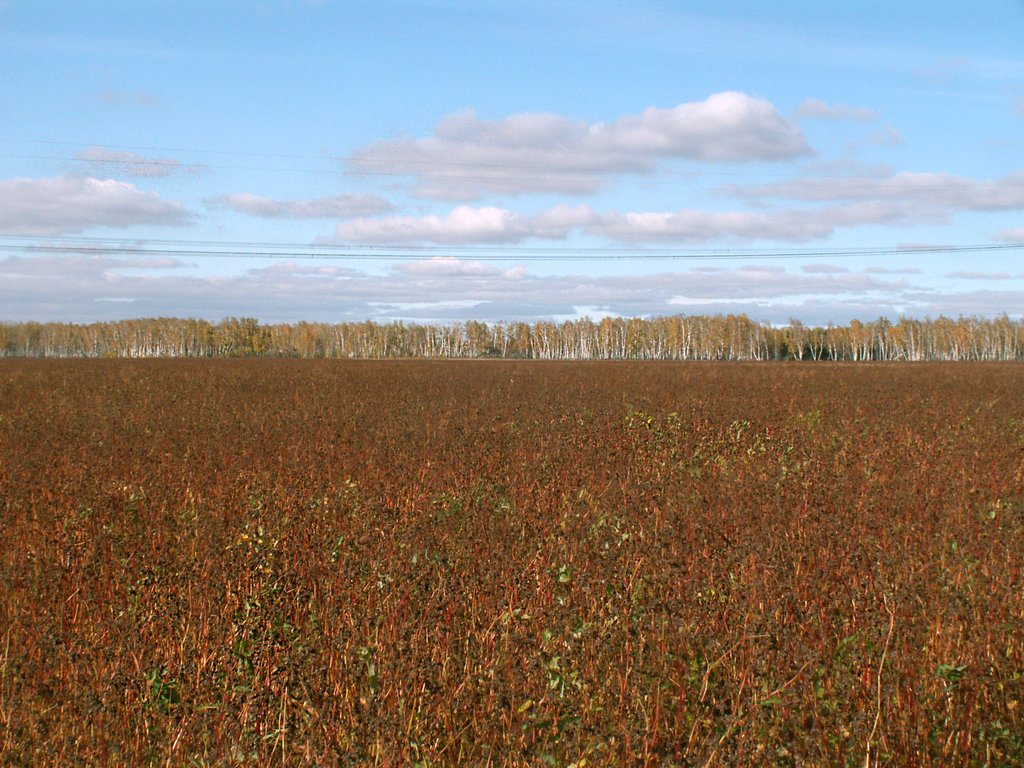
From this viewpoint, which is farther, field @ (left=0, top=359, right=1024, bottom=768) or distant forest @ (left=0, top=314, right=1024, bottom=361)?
distant forest @ (left=0, top=314, right=1024, bottom=361)

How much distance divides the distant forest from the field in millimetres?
123324

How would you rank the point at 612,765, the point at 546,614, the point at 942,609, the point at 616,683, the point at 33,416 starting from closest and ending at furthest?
the point at 612,765, the point at 616,683, the point at 546,614, the point at 942,609, the point at 33,416

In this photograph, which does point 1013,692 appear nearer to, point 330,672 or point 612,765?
point 612,765

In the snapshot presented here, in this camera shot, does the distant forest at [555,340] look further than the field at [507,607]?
Yes

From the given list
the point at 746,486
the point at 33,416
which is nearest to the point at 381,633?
the point at 746,486

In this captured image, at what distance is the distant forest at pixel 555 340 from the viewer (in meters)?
139

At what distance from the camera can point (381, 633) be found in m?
4.06

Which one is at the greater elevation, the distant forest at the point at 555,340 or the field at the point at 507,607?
the distant forest at the point at 555,340

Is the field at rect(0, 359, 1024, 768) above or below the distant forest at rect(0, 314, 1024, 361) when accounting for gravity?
below

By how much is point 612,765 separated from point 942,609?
2.48m

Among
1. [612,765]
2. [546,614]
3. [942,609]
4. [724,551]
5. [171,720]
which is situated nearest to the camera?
[612,765]

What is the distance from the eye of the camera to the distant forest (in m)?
139

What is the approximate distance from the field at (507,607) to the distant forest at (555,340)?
12332 cm

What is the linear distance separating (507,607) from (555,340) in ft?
518
